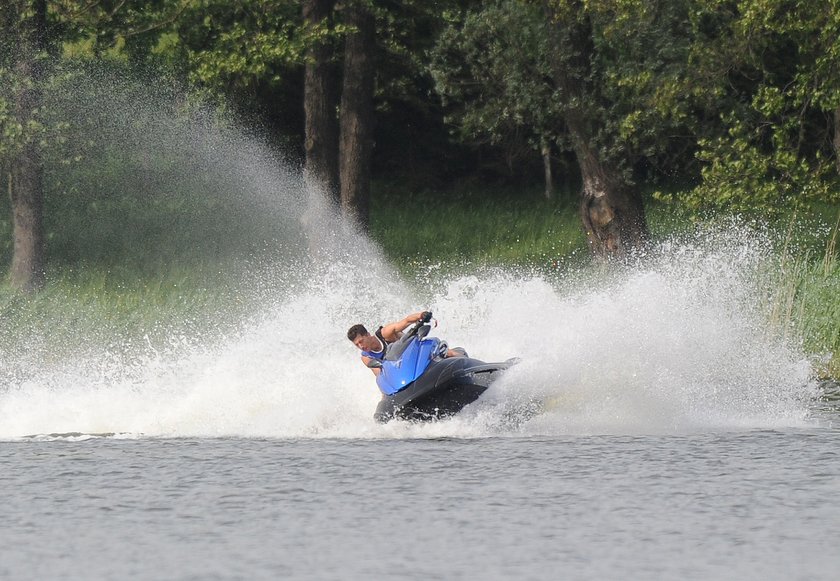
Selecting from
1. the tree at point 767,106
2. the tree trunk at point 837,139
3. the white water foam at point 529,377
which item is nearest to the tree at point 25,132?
the white water foam at point 529,377

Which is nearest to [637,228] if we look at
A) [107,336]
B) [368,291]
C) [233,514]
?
[368,291]

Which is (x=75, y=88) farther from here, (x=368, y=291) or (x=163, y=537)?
(x=163, y=537)

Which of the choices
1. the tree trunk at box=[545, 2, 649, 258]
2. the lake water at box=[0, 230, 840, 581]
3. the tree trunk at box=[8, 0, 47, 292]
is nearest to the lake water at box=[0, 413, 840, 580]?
the lake water at box=[0, 230, 840, 581]

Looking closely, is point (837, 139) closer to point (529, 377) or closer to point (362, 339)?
point (529, 377)

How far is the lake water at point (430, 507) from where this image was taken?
477 inches

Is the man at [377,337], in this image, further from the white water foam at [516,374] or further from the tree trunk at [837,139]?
the tree trunk at [837,139]

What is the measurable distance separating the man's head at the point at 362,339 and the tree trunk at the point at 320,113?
13642 millimetres

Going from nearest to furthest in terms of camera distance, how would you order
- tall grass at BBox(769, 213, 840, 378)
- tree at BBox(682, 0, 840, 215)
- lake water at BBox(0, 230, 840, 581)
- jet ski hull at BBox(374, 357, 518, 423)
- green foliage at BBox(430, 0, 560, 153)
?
1. lake water at BBox(0, 230, 840, 581)
2. jet ski hull at BBox(374, 357, 518, 423)
3. tall grass at BBox(769, 213, 840, 378)
4. tree at BBox(682, 0, 840, 215)
5. green foliage at BBox(430, 0, 560, 153)

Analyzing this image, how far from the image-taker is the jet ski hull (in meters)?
18.4

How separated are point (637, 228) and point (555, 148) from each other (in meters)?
12.9

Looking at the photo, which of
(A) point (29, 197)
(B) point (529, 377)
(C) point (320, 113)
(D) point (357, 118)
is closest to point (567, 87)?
(D) point (357, 118)

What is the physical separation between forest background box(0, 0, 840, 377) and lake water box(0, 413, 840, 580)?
7507 mm

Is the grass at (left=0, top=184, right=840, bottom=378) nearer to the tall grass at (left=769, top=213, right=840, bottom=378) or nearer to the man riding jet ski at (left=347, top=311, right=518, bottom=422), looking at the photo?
the tall grass at (left=769, top=213, right=840, bottom=378)

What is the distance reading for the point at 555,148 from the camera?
42469 millimetres
